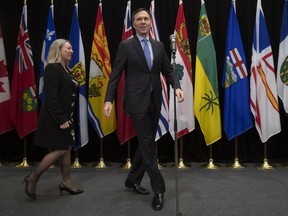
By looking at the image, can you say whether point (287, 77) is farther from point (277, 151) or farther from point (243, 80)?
point (277, 151)

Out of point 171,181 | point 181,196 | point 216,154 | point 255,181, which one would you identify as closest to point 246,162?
point 216,154

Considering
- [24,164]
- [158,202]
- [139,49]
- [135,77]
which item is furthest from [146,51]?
[24,164]

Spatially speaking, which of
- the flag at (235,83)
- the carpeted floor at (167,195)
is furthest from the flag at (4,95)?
the flag at (235,83)

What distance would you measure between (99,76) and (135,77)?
5.21 ft

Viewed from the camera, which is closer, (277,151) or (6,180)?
(6,180)

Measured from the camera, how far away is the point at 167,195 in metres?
3.28

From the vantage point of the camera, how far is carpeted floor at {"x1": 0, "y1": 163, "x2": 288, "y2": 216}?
2.88 m

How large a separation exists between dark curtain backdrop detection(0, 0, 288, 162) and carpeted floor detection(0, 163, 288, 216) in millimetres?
530

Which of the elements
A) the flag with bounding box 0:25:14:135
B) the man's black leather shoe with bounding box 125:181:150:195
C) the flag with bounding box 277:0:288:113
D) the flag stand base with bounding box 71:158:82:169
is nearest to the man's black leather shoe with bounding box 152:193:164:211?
the man's black leather shoe with bounding box 125:181:150:195

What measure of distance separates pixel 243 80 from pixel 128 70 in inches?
73.6

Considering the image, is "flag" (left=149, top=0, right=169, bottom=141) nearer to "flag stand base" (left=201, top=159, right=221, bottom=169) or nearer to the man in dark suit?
"flag stand base" (left=201, top=159, right=221, bottom=169)

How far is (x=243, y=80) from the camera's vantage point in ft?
14.1

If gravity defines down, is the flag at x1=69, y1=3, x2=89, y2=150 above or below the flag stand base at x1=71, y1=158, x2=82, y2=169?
above

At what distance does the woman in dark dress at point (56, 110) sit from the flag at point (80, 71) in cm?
122
